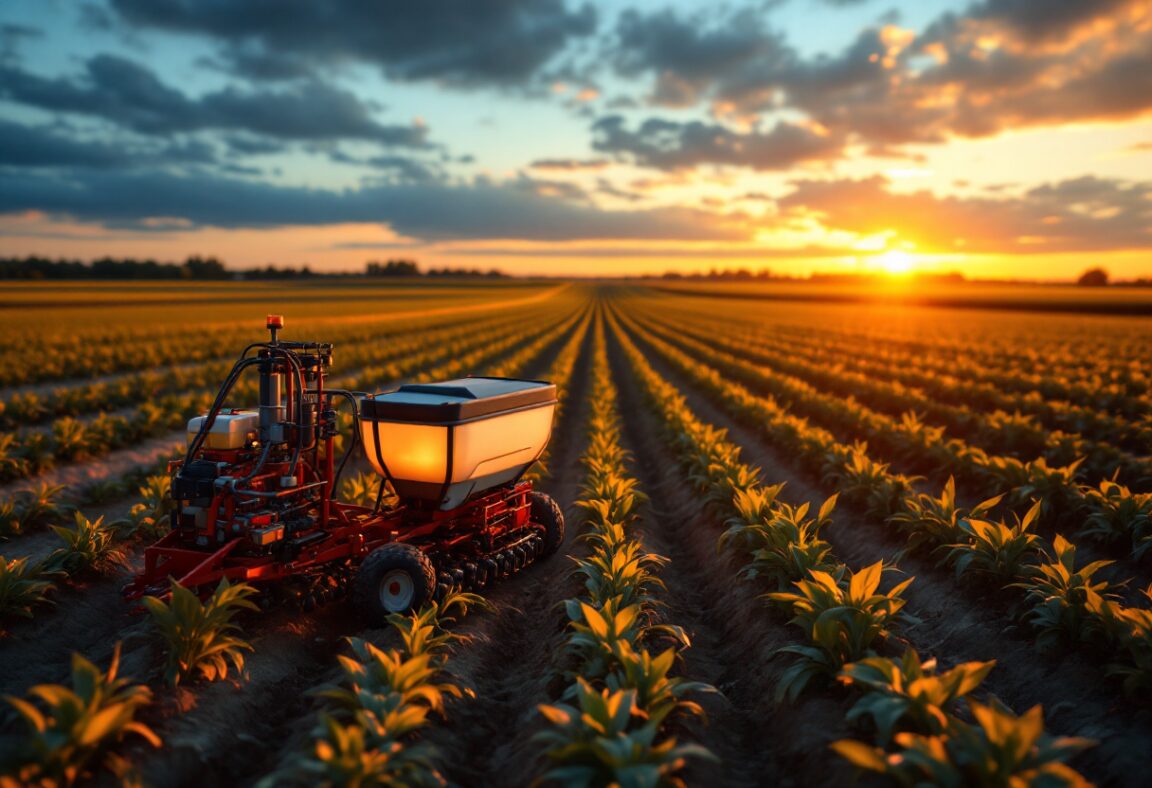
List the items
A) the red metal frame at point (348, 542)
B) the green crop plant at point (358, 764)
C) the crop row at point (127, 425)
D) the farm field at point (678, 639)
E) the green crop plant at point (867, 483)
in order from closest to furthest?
the green crop plant at point (358, 764) → the farm field at point (678, 639) → the red metal frame at point (348, 542) → the green crop plant at point (867, 483) → the crop row at point (127, 425)

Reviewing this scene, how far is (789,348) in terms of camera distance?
104ft

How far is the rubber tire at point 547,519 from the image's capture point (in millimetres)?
8500

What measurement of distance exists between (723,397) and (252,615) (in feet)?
48.5

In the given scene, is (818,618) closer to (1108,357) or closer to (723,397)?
(723,397)

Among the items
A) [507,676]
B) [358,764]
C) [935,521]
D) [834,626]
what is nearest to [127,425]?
[507,676]

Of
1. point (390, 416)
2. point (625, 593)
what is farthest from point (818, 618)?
point (390, 416)

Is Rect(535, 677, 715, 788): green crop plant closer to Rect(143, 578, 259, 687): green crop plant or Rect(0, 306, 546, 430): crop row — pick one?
Rect(143, 578, 259, 687): green crop plant

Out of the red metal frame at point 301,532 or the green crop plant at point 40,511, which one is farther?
the green crop plant at point 40,511

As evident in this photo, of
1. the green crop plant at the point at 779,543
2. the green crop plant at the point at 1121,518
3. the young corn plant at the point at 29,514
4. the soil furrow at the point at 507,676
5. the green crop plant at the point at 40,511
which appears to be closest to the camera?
the soil furrow at the point at 507,676

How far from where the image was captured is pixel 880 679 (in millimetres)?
4355

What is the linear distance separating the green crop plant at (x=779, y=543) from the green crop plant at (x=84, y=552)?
678 cm

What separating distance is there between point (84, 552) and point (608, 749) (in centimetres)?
628

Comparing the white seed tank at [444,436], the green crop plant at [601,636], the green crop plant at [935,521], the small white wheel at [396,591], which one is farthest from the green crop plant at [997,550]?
the small white wheel at [396,591]

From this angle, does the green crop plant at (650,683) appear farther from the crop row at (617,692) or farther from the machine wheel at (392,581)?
the machine wheel at (392,581)
